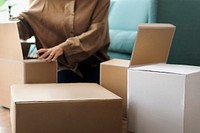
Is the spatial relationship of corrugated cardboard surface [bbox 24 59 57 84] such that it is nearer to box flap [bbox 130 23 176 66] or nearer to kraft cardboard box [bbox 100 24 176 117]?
kraft cardboard box [bbox 100 24 176 117]

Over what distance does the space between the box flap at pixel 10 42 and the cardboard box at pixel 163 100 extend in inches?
20.9

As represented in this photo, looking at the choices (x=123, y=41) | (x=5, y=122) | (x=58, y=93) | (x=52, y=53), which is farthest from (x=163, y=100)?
(x=123, y=41)

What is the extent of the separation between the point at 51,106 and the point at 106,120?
180 mm

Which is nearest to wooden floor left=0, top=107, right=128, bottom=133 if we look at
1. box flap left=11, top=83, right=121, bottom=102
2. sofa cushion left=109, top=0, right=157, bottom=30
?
box flap left=11, top=83, right=121, bottom=102

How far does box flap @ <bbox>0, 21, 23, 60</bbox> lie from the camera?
1425 mm

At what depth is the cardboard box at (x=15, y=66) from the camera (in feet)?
4.58

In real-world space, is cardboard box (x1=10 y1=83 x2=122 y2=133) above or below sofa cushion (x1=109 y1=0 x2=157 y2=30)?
below

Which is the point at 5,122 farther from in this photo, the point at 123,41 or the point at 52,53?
the point at 123,41

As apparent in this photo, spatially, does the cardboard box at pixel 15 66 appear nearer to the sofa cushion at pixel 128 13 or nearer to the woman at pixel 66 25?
the woman at pixel 66 25

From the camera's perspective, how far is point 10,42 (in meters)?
1.48

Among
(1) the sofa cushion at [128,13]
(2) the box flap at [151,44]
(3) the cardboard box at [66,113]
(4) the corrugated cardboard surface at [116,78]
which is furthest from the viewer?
(1) the sofa cushion at [128,13]

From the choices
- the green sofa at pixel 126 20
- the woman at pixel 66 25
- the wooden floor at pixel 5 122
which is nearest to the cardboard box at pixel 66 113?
the wooden floor at pixel 5 122

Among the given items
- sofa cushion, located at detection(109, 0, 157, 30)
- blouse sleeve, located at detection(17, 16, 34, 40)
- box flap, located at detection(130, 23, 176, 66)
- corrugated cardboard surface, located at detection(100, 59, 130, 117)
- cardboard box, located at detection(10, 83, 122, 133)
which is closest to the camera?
cardboard box, located at detection(10, 83, 122, 133)

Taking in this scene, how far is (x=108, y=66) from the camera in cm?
141
